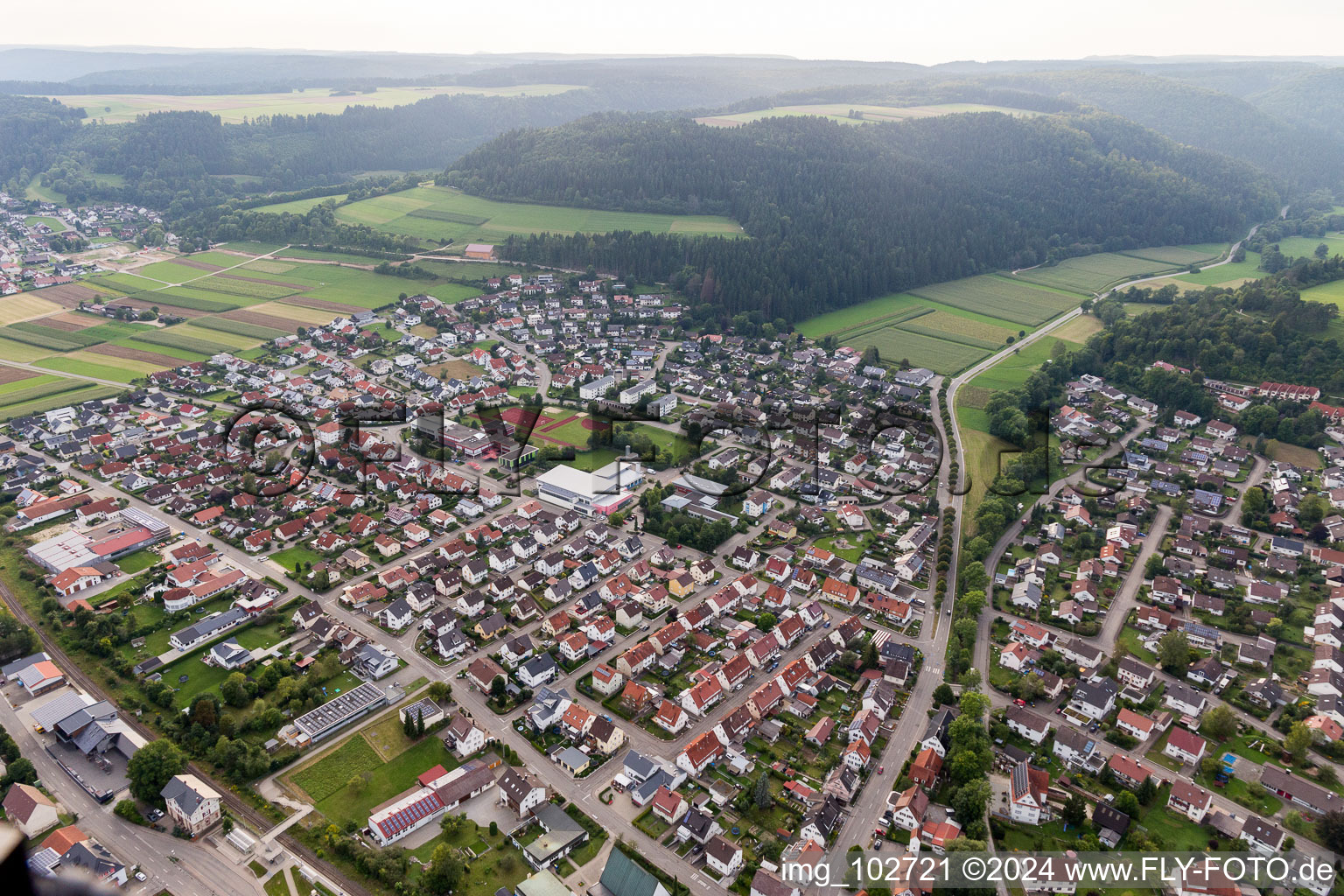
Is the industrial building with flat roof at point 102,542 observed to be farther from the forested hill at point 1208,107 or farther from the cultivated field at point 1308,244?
the forested hill at point 1208,107

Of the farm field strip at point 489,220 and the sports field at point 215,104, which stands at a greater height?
the sports field at point 215,104

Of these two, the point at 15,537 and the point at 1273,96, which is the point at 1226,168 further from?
the point at 15,537

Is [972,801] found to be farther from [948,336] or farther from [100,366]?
[100,366]

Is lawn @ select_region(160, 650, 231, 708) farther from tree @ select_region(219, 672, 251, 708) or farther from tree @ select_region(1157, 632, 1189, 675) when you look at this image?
tree @ select_region(1157, 632, 1189, 675)

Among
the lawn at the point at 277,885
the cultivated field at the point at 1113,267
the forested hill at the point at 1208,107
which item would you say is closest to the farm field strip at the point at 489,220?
the cultivated field at the point at 1113,267

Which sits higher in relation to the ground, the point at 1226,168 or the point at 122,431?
the point at 1226,168

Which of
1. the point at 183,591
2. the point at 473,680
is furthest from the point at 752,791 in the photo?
the point at 183,591

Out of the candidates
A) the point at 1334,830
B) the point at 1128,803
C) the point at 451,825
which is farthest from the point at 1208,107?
the point at 451,825
